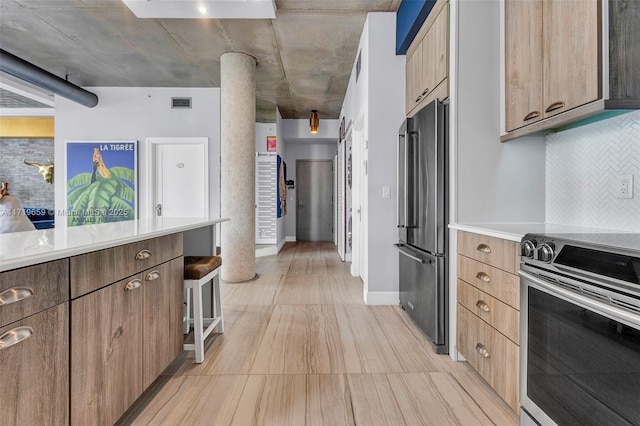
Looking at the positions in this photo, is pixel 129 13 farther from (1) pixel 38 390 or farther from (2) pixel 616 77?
(2) pixel 616 77

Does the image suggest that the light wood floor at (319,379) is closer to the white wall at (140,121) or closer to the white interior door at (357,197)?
the white interior door at (357,197)

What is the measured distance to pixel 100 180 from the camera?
17.2 feet

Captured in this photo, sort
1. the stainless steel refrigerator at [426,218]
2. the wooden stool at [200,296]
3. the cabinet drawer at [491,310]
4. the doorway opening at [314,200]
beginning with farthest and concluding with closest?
the doorway opening at [314,200] < the stainless steel refrigerator at [426,218] < the wooden stool at [200,296] < the cabinet drawer at [491,310]

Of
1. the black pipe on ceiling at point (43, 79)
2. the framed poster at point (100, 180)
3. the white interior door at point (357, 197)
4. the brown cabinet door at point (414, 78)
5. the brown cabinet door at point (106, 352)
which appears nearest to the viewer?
the brown cabinet door at point (106, 352)

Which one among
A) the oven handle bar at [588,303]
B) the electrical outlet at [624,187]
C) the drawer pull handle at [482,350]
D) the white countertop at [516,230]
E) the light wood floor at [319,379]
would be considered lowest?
the light wood floor at [319,379]

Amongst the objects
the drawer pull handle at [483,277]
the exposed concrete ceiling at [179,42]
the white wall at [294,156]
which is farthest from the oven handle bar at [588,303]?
the white wall at [294,156]

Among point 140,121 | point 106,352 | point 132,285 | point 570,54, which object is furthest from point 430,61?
point 140,121

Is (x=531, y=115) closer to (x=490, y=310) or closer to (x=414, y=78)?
(x=490, y=310)

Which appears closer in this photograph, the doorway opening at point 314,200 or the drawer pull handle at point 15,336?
the drawer pull handle at point 15,336

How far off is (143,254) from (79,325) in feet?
1.48

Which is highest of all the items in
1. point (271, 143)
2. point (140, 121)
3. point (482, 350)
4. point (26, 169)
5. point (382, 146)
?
point (140, 121)

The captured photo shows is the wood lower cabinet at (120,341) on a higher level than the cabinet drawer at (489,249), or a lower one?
lower

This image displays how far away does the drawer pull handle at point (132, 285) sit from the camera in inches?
55.2

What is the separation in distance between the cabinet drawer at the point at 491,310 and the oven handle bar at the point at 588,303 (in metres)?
0.26
